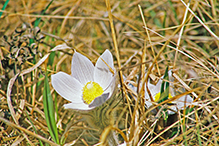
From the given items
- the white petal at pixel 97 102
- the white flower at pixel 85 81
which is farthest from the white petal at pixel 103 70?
the white petal at pixel 97 102

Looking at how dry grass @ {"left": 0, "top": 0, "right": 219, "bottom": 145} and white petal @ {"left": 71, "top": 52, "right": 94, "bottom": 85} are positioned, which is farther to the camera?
white petal @ {"left": 71, "top": 52, "right": 94, "bottom": 85}

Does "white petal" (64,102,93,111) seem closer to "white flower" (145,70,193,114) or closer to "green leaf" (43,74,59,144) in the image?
"green leaf" (43,74,59,144)

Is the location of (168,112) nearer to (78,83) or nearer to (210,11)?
(78,83)

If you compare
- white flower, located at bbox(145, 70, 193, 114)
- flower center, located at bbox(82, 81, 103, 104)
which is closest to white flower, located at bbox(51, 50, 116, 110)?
flower center, located at bbox(82, 81, 103, 104)

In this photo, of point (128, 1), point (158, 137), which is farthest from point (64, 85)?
point (128, 1)

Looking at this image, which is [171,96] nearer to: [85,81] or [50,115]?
[85,81]

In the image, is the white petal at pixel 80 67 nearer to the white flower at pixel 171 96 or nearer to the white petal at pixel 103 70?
the white petal at pixel 103 70
